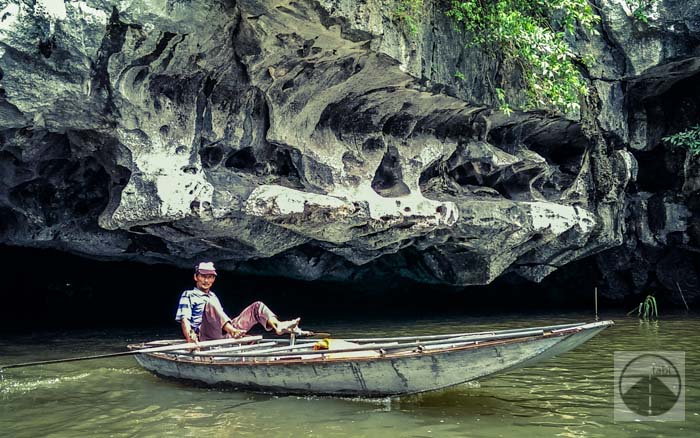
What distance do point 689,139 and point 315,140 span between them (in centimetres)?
765

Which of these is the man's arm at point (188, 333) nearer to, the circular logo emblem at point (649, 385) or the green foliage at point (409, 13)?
the circular logo emblem at point (649, 385)

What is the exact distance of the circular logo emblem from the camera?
6.22 metres

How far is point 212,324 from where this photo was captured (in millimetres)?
7906

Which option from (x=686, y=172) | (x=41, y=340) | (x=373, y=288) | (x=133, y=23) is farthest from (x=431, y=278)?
(x=133, y=23)

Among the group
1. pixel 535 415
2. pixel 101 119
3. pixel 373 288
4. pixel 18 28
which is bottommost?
pixel 535 415

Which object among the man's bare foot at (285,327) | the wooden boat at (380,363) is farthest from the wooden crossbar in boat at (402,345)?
the man's bare foot at (285,327)

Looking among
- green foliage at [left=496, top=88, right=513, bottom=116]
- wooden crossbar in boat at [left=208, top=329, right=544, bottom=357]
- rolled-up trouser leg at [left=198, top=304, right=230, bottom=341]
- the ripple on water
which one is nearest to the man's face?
rolled-up trouser leg at [left=198, top=304, right=230, bottom=341]

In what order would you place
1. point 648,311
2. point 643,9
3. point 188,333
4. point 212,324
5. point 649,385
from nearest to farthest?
point 649,385, point 188,333, point 212,324, point 643,9, point 648,311

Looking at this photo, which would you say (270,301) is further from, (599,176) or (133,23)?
(133,23)

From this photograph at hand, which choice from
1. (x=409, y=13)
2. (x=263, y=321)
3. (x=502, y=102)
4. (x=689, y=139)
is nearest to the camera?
(x=263, y=321)

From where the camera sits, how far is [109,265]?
650 inches

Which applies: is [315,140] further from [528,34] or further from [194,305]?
[528,34]

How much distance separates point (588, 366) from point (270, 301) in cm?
1084

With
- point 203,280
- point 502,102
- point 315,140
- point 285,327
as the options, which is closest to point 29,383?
point 203,280
